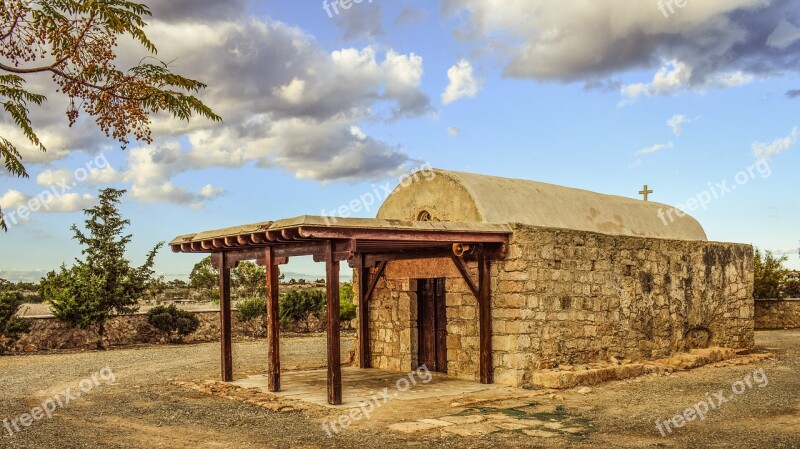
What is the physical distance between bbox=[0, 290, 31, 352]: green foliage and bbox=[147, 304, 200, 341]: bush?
3425mm

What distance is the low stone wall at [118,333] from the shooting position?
19.1 metres

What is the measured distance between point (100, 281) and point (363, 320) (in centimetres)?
947

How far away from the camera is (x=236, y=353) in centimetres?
1714

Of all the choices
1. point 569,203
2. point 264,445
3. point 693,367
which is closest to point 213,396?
point 264,445

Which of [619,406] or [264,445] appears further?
[619,406]

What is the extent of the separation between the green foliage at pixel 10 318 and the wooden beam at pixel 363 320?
10238 millimetres

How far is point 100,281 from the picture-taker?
19.5m

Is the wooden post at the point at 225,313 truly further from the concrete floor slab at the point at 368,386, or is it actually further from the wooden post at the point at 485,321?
the wooden post at the point at 485,321

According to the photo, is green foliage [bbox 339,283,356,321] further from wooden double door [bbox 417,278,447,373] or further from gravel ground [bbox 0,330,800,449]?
wooden double door [bbox 417,278,447,373]

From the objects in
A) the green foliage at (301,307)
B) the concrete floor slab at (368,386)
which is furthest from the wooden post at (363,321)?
the green foliage at (301,307)

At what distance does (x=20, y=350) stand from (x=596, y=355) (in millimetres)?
14653

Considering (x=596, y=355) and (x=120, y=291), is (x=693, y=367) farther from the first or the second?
(x=120, y=291)

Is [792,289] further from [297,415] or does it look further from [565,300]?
[297,415]

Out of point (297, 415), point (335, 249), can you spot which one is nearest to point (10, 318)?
point (297, 415)
